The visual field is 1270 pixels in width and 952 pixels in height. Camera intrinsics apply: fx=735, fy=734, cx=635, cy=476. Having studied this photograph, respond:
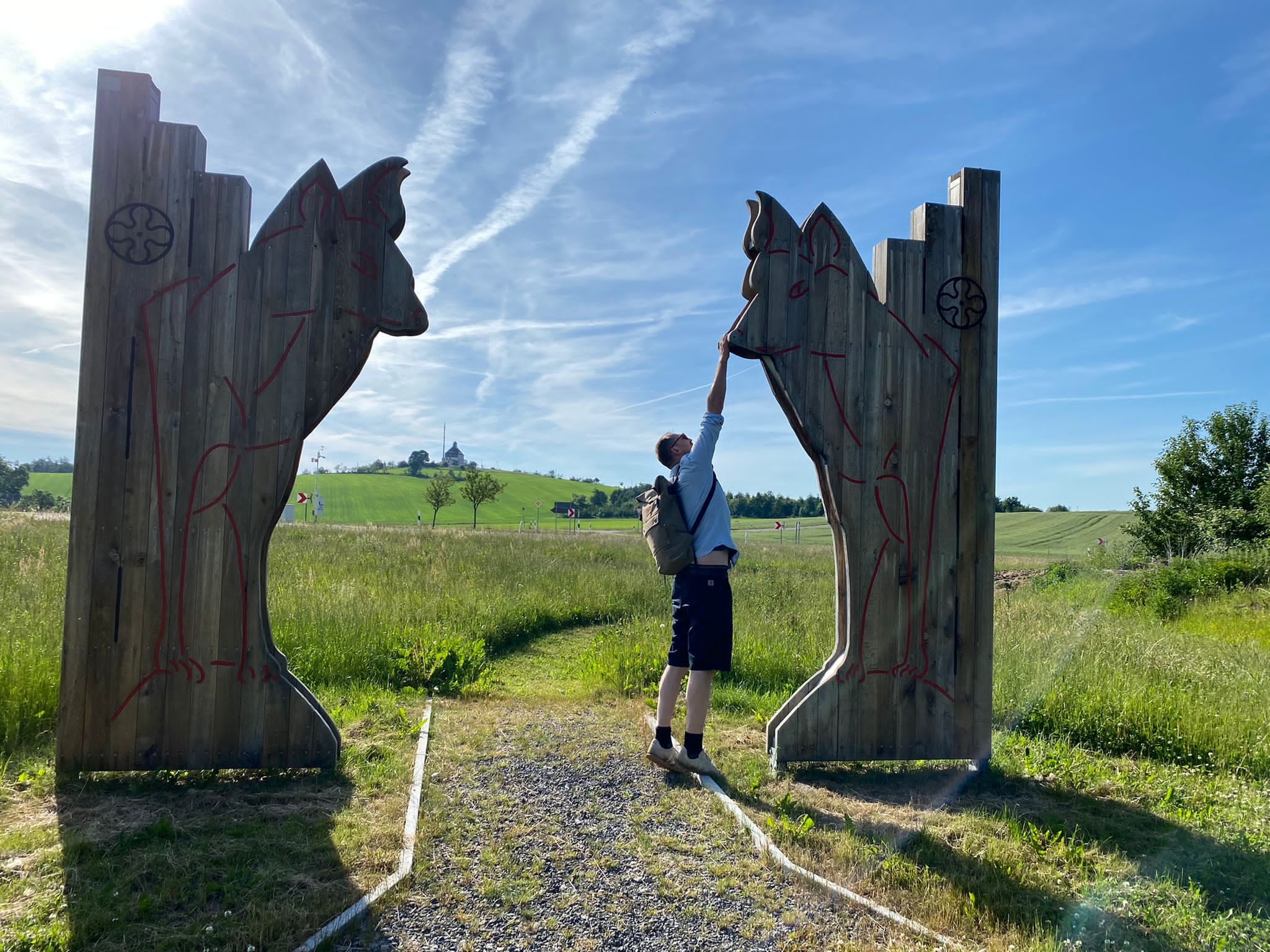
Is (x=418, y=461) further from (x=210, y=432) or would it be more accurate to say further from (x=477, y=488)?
(x=210, y=432)

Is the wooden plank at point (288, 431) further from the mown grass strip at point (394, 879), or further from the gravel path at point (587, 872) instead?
the gravel path at point (587, 872)

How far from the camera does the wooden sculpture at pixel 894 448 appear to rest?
4.80 metres

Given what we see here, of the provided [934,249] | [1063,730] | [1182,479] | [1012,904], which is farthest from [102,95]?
[1182,479]

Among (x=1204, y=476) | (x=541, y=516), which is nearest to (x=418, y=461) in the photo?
(x=541, y=516)

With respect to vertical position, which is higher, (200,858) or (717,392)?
(717,392)

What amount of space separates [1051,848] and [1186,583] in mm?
12416

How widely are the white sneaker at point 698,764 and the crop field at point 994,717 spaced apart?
0.53 feet

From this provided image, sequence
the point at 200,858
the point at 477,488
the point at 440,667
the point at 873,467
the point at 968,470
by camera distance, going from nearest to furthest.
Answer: the point at 200,858, the point at 873,467, the point at 968,470, the point at 440,667, the point at 477,488

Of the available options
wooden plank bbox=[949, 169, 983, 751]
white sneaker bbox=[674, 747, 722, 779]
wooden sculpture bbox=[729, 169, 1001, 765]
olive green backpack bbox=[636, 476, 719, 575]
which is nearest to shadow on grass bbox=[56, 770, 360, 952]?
white sneaker bbox=[674, 747, 722, 779]

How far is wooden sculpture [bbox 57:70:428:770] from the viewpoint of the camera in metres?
4.27

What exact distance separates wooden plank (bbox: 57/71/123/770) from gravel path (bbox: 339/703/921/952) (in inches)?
81.7

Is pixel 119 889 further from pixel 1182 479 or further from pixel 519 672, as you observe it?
pixel 1182 479

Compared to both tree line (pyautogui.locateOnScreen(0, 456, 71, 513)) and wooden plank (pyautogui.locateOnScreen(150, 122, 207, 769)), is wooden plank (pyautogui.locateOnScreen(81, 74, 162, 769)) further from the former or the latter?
tree line (pyautogui.locateOnScreen(0, 456, 71, 513))

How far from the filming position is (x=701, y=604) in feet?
14.5
